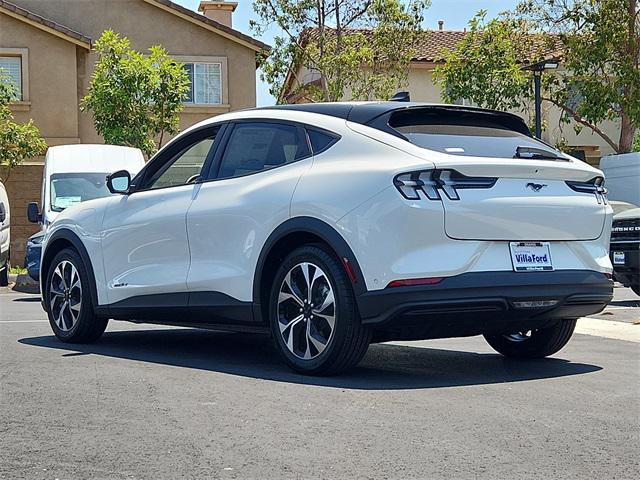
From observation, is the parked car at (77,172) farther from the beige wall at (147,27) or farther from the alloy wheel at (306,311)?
the beige wall at (147,27)

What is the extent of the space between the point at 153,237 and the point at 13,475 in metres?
3.71

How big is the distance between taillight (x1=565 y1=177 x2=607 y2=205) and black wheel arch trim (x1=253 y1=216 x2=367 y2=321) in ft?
4.76

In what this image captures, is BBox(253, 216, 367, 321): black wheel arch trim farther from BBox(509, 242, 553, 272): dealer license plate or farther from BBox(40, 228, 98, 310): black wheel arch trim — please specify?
BBox(40, 228, 98, 310): black wheel arch trim

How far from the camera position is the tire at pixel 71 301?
858 centimetres

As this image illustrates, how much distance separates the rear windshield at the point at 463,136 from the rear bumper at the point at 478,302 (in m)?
0.78

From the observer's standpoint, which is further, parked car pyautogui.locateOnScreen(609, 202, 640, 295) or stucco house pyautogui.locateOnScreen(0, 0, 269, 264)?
stucco house pyautogui.locateOnScreen(0, 0, 269, 264)

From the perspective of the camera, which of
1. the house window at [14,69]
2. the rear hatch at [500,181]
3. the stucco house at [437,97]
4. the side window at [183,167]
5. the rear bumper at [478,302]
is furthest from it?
the stucco house at [437,97]

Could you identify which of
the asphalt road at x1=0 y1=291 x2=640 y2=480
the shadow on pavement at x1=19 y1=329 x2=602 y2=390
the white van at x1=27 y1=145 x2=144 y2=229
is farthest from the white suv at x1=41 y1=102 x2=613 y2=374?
the white van at x1=27 y1=145 x2=144 y2=229

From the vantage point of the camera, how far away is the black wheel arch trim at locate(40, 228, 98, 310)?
8.54 metres

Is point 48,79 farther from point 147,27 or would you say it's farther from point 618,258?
point 618,258

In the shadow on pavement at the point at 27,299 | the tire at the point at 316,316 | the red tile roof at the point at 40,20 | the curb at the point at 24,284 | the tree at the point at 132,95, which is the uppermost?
Result: the red tile roof at the point at 40,20

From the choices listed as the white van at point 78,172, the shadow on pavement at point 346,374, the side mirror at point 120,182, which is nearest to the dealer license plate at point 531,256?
the shadow on pavement at point 346,374

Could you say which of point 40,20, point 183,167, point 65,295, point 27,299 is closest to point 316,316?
point 183,167

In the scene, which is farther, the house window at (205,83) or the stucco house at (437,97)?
the stucco house at (437,97)
